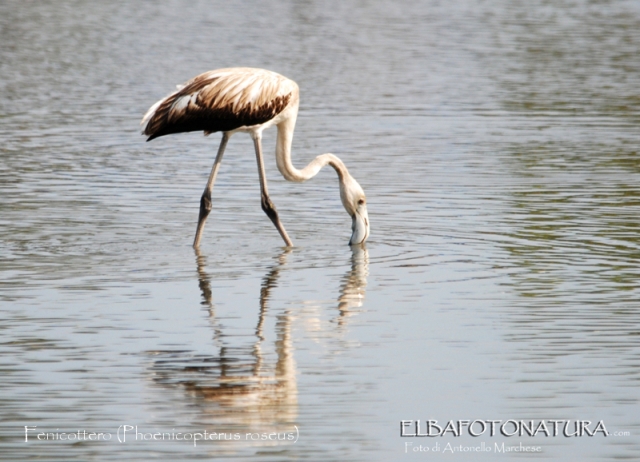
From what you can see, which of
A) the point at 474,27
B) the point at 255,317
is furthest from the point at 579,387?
the point at 474,27

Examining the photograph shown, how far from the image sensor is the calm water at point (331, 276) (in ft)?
24.2

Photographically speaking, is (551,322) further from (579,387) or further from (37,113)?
(37,113)

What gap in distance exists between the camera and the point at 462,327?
30.6 feet

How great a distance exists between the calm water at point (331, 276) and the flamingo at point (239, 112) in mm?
324

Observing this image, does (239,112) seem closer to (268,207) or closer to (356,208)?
(268,207)

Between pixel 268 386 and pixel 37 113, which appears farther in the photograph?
pixel 37 113

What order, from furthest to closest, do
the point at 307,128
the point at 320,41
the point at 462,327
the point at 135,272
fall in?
the point at 320,41
the point at 307,128
the point at 135,272
the point at 462,327

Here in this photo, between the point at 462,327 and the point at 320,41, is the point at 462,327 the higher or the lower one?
the higher one

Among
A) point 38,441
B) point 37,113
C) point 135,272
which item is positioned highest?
point 38,441

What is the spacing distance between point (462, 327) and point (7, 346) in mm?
2897

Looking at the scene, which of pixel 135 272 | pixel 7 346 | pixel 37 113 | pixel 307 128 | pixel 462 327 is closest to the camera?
pixel 7 346

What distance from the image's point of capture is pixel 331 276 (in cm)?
1106

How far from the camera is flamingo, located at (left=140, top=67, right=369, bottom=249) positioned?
40.2ft

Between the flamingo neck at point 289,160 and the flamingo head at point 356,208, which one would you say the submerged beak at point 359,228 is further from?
the flamingo neck at point 289,160
